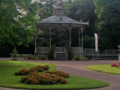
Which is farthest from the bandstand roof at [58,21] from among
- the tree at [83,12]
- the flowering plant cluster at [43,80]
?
the flowering plant cluster at [43,80]

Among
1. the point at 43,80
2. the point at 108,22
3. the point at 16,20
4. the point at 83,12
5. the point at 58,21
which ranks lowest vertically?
the point at 43,80

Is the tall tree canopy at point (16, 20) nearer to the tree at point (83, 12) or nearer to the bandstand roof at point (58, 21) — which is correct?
the bandstand roof at point (58, 21)

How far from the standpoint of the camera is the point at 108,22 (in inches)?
1730

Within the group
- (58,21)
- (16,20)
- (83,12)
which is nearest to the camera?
(16,20)

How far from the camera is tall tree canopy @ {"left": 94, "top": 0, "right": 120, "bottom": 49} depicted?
43281mm

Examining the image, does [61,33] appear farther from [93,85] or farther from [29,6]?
[93,85]

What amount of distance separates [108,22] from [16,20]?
27.4 meters

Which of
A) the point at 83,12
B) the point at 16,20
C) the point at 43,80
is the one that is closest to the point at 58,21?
the point at 16,20

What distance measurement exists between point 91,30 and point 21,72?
133 ft

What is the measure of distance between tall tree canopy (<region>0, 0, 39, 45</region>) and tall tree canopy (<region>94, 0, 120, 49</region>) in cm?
2529

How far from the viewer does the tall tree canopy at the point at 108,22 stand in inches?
1704

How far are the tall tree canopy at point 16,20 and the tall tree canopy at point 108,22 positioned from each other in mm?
25289

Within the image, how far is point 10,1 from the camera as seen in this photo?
18875mm

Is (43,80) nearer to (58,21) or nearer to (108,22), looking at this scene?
(58,21)
